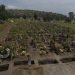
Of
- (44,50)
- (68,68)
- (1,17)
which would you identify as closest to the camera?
(68,68)

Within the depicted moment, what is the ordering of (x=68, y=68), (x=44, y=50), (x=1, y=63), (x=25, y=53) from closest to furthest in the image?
(x=68, y=68) < (x=1, y=63) < (x=25, y=53) < (x=44, y=50)

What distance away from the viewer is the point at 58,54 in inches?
482

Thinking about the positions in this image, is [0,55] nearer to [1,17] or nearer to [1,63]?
[1,63]

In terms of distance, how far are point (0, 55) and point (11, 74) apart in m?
2.92

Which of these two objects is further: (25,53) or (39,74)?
(25,53)

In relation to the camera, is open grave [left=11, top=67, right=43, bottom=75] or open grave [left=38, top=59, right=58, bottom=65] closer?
open grave [left=11, top=67, right=43, bottom=75]

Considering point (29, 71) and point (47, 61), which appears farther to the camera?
point (47, 61)

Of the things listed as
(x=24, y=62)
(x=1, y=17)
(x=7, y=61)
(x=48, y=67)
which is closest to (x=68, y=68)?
(x=48, y=67)

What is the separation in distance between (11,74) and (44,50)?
16.3 ft

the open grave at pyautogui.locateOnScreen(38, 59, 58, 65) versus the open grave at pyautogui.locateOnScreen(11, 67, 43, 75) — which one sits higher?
the open grave at pyautogui.locateOnScreen(11, 67, 43, 75)

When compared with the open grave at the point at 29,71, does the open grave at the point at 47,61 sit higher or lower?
lower

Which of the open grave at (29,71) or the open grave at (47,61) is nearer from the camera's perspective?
the open grave at (29,71)

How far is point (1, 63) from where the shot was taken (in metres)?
10.5

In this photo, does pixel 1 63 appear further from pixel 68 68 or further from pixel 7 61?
pixel 68 68
